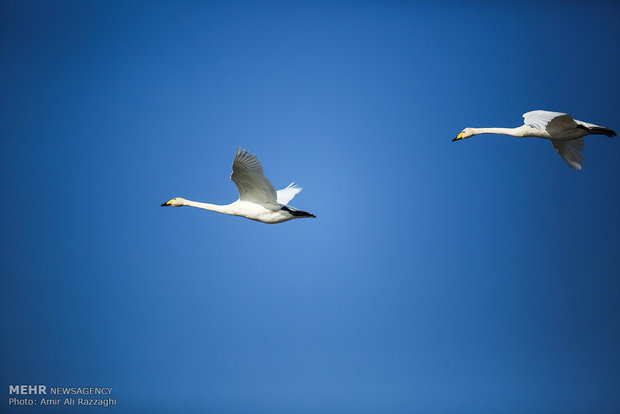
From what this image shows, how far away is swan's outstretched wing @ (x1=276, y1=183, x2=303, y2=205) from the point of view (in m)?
5.45

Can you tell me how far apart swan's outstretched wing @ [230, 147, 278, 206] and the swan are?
6.28 feet

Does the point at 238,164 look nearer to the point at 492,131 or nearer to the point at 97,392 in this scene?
the point at 492,131

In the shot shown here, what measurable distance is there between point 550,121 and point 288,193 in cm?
249

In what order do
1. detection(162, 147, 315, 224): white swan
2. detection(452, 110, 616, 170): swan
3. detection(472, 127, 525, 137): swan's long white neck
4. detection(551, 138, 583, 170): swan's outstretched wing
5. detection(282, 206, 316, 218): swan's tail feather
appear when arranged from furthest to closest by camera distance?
1. detection(551, 138, 583, 170): swan's outstretched wing
2. detection(472, 127, 525, 137): swan's long white neck
3. detection(282, 206, 316, 218): swan's tail feather
4. detection(162, 147, 315, 224): white swan
5. detection(452, 110, 616, 170): swan

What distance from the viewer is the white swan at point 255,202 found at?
4.56m

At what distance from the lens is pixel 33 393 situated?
6.23 m

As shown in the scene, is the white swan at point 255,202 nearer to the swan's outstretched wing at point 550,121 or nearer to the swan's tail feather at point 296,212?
the swan's tail feather at point 296,212

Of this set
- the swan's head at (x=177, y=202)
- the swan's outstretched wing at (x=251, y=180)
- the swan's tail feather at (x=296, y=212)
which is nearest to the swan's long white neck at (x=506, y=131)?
the swan's tail feather at (x=296, y=212)

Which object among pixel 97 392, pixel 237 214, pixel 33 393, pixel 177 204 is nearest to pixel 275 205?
pixel 237 214

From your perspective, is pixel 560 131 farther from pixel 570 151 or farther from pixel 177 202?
pixel 177 202

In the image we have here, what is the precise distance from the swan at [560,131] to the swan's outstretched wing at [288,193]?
66.2 inches

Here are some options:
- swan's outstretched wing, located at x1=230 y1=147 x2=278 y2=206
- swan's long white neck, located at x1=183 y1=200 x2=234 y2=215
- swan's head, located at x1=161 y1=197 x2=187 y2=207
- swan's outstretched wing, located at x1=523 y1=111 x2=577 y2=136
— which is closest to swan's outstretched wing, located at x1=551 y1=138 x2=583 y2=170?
swan's outstretched wing, located at x1=523 y1=111 x2=577 y2=136

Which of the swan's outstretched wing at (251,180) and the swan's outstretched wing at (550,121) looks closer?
the swan's outstretched wing at (550,121)

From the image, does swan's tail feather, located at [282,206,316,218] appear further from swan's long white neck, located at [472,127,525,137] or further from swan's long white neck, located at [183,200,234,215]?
swan's long white neck, located at [472,127,525,137]
